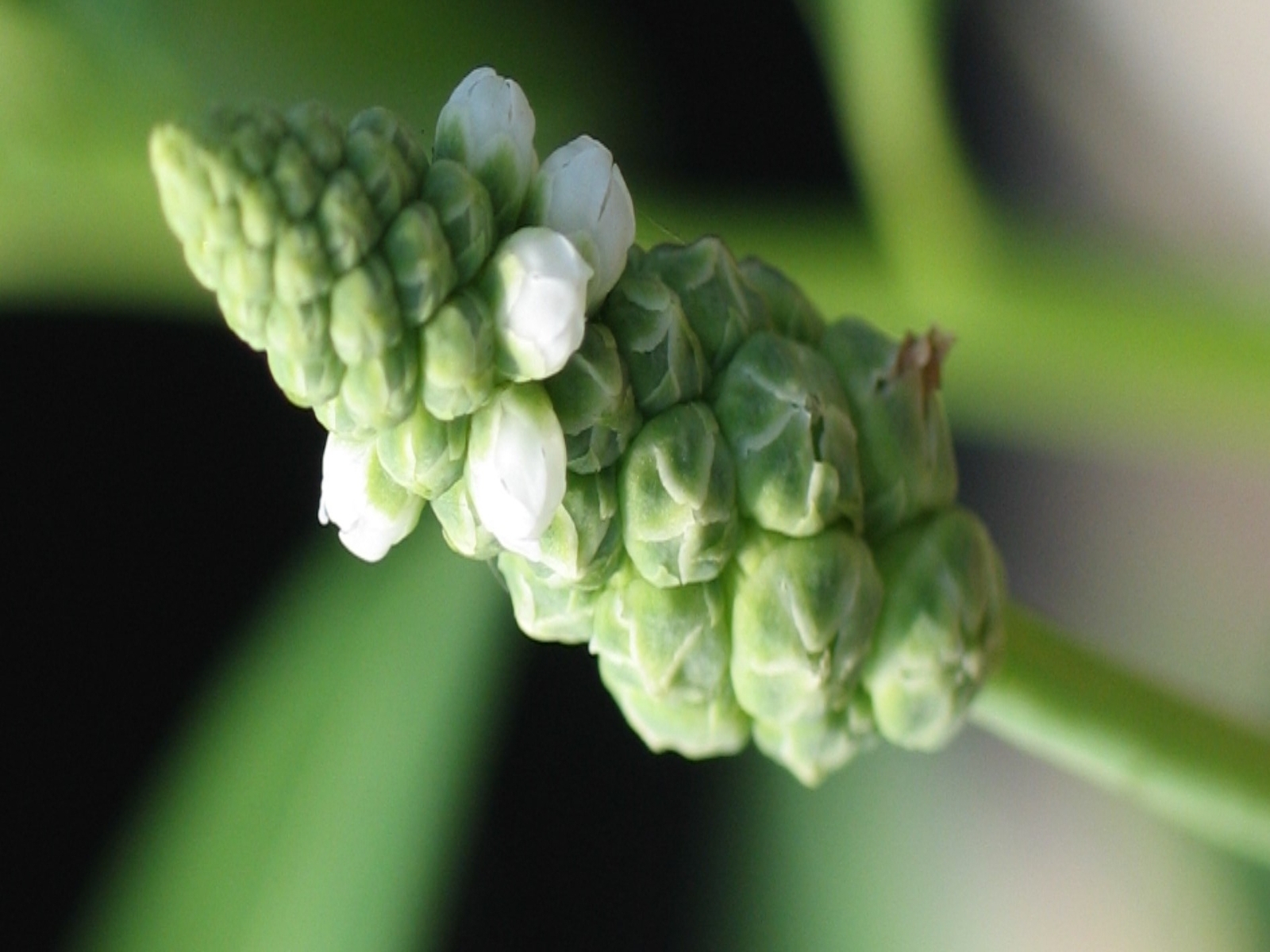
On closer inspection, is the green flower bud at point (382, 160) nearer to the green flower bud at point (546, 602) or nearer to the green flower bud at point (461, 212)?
the green flower bud at point (461, 212)

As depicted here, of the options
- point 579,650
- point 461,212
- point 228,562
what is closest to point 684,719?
point 461,212

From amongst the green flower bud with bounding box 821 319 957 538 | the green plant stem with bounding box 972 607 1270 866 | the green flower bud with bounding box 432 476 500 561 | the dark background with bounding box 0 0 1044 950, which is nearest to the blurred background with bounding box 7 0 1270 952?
the dark background with bounding box 0 0 1044 950

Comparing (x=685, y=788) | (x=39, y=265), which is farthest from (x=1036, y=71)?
(x=39, y=265)

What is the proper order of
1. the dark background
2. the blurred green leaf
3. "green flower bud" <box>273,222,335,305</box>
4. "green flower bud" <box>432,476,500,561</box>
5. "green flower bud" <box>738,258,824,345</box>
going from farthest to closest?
the dark background < the blurred green leaf < "green flower bud" <box>738,258,824,345</box> < "green flower bud" <box>432,476,500,561</box> < "green flower bud" <box>273,222,335,305</box>

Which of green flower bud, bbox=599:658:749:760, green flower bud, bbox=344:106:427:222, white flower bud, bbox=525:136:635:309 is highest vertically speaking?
green flower bud, bbox=344:106:427:222

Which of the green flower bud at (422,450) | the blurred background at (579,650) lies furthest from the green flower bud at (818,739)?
the blurred background at (579,650)

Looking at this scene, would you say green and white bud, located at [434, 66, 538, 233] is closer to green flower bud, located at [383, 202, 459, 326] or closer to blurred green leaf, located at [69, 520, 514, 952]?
green flower bud, located at [383, 202, 459, 326]

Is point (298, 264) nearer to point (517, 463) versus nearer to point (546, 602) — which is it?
point (517, 463)
